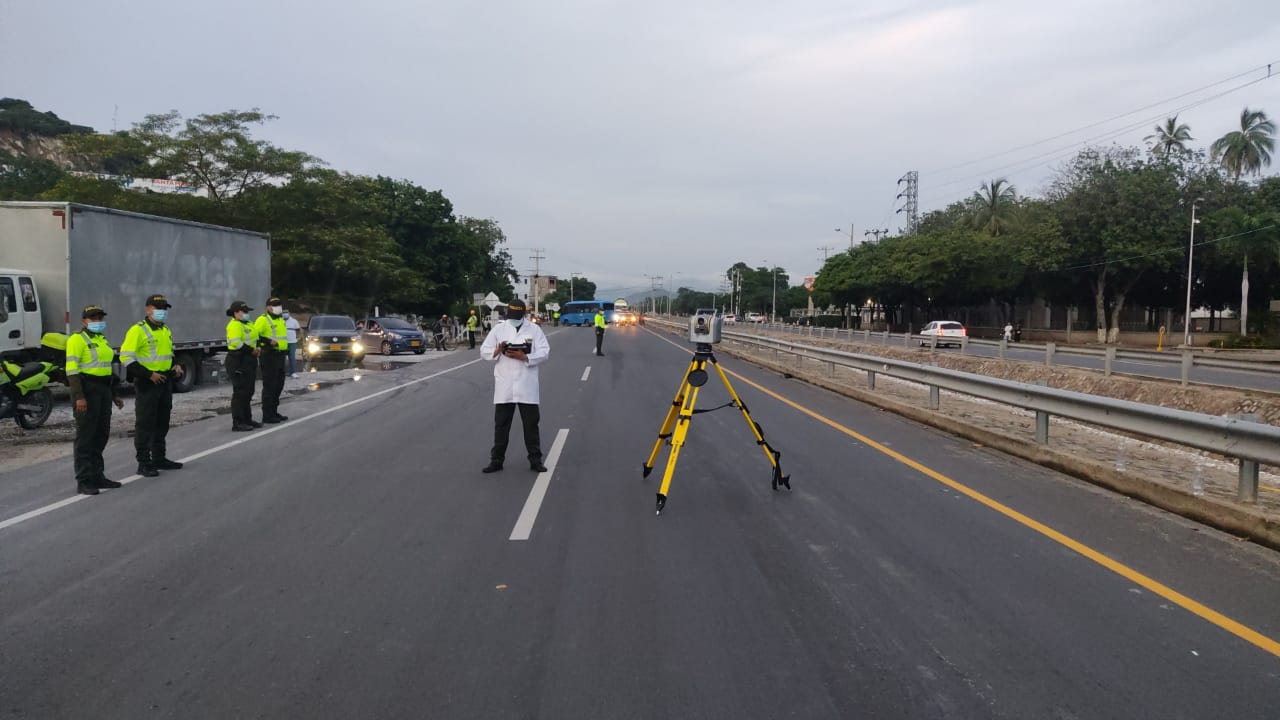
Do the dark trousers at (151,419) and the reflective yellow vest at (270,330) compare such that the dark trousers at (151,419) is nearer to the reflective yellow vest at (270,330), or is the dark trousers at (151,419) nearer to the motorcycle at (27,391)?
the reflective yellow vest at (270,330)

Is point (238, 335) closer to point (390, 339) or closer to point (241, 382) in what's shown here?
point (241, 382)

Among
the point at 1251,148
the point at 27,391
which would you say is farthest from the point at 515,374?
the point at 1251,148

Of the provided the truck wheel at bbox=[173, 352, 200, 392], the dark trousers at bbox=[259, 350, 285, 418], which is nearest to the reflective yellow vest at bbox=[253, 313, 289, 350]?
the dark trousers at bbox=[259, 350, 285, 418]

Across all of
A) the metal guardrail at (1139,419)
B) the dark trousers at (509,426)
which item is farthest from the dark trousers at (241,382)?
the metal guardrail at (1139,419)

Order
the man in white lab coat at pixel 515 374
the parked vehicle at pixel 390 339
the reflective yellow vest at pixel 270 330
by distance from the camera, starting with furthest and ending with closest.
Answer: the parked vehicle at pixel 390 339 → the reflective yellow vest at pixel 270 330 → the man in white lab coat at pixel 515 374

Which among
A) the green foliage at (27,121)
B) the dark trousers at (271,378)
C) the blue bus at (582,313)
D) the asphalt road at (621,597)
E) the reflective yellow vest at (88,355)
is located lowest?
the asphalt road at (621,597)

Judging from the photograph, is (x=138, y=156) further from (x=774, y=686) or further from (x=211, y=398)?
(x=774, y=686)

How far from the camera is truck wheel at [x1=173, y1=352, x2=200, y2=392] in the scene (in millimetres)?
17766

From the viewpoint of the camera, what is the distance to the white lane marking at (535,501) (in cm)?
634

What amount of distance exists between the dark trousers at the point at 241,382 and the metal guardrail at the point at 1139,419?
33.0ft

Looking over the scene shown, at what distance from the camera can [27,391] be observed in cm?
1188

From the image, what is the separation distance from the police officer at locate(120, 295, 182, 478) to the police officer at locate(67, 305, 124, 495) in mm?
251

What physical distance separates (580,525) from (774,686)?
294 centimetres

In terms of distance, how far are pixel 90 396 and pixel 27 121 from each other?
110 metres
